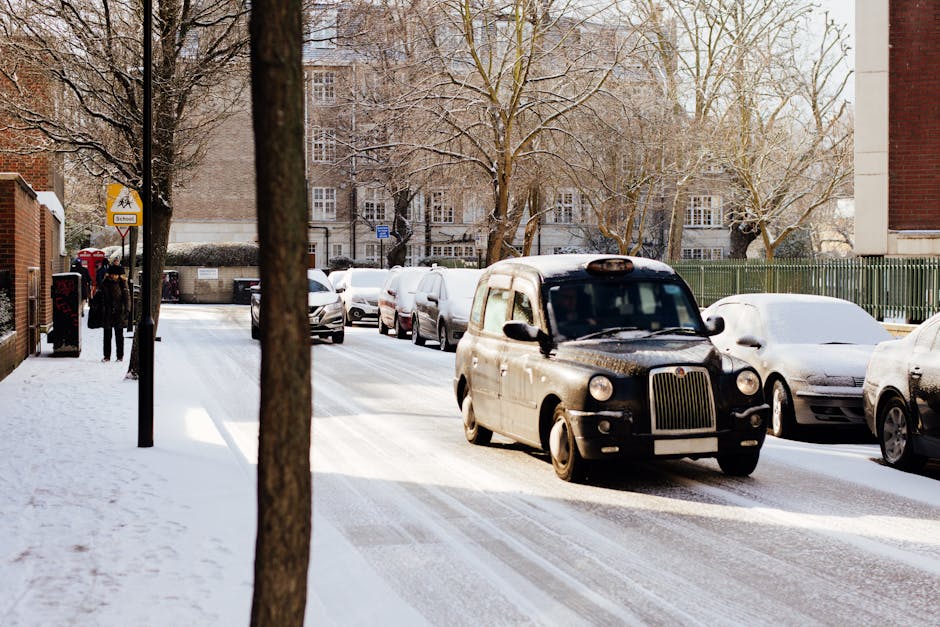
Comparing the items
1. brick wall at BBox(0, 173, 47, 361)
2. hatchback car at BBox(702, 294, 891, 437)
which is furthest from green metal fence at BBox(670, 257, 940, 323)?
brick wall at BBox(0, 173, 47, 361)

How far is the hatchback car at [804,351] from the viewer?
43.1 ft

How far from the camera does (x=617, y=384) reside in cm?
974

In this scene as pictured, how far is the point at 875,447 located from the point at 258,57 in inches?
427

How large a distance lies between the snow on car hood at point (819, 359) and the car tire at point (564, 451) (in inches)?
163

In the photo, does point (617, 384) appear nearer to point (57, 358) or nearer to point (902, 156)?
point (57, 358)

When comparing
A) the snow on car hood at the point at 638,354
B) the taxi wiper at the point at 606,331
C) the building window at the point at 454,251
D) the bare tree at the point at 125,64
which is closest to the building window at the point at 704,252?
the building window at the point at 454,251

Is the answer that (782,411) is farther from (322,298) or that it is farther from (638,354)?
(322,298)

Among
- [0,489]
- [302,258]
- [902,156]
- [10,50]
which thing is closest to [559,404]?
[0,489]

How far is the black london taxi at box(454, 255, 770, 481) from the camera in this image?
9.73 meters

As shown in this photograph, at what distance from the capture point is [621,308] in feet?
36.3

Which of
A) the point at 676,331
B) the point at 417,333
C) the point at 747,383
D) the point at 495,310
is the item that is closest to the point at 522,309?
the point at 495,310

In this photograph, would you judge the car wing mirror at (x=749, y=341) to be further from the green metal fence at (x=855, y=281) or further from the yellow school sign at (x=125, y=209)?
the yellow school sign at (x=125, y=209)

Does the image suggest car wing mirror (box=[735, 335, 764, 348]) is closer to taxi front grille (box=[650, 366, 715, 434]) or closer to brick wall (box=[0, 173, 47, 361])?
taxi front grille (box=[650, 366, 715, 434])

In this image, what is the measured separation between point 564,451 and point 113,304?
13.4m
